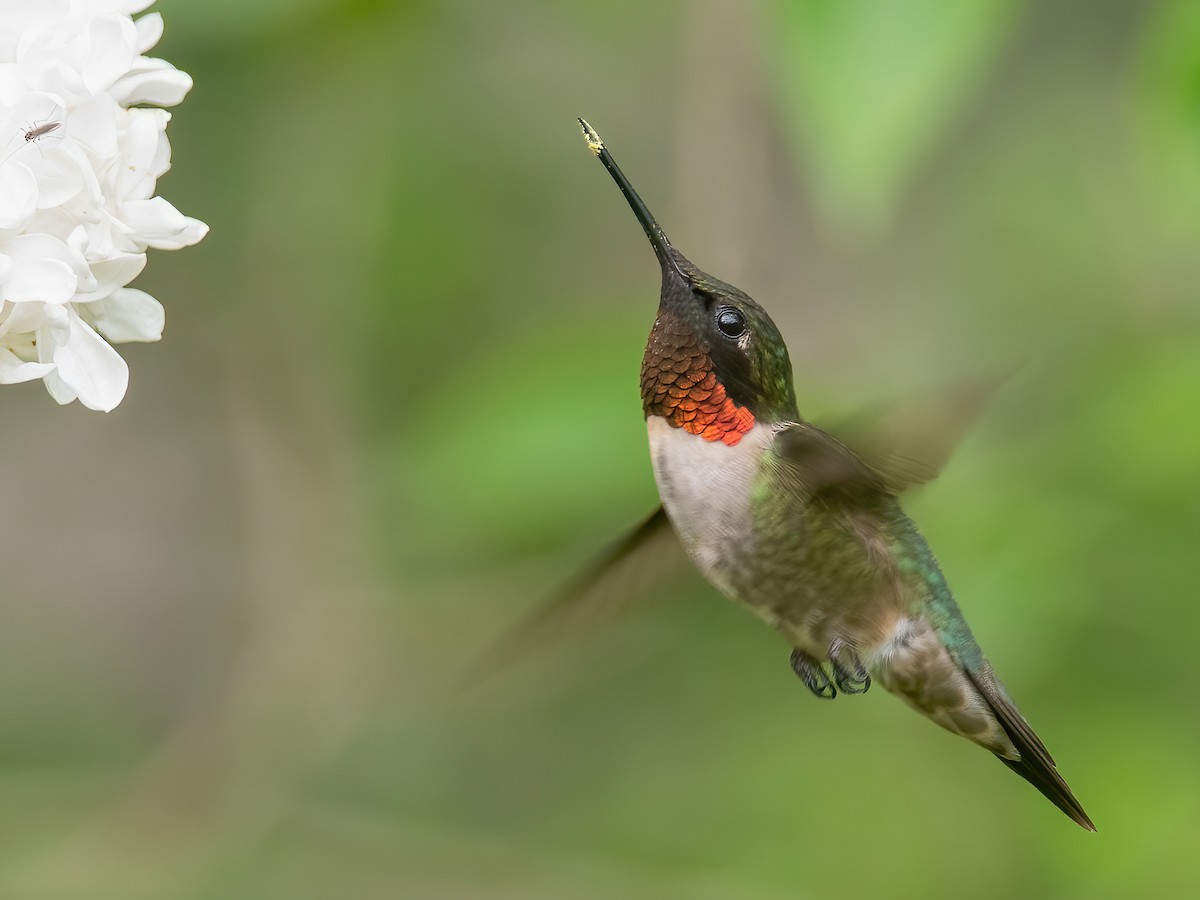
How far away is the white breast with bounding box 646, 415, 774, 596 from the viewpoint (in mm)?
1235

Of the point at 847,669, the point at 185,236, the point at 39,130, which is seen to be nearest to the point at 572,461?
the point at 847,669

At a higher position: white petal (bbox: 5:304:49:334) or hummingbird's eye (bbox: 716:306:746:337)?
hummingbird's eye (bbox: 716:306:746:337)

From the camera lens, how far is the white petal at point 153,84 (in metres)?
1.01

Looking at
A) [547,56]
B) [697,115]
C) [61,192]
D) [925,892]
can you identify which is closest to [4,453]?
[547,56]

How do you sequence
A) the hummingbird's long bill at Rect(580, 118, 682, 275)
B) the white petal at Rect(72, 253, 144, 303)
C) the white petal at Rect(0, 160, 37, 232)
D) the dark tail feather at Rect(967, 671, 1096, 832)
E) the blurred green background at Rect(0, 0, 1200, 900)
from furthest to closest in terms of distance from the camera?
1. the blurred green background at Rect(0, 0, 1200, 900)
2. the dark tail feather at Rect(967, 671, 1096, 832)
3. the hummingbird's long bill at Rect(580, 118, 682, 275)
4. the white petal at Rect(72, 253, 144, 303)
5. the white petal at Rect(0, 160, 37, 232)

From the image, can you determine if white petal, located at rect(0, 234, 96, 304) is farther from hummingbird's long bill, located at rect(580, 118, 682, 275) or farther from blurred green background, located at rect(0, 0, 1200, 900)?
blurred green background, located at rect(0, 0, 1200, 900)

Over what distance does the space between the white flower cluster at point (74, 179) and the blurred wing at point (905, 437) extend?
0.61 meters

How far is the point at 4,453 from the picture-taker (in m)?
3.09

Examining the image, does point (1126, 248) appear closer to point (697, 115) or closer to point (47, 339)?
point (697, 115)

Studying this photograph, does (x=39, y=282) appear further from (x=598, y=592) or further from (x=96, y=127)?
(x=598, y=592)

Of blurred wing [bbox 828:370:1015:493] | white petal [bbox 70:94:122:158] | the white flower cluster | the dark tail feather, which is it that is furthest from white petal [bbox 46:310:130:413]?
the dark tail feather

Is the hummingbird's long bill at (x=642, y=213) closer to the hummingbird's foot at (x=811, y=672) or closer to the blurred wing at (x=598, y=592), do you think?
the blurred wing at (x=598, y=592)

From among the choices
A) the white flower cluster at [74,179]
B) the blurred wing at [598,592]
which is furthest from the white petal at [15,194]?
the blurred wing at [598,592]

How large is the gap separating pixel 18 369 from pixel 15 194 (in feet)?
0.45
